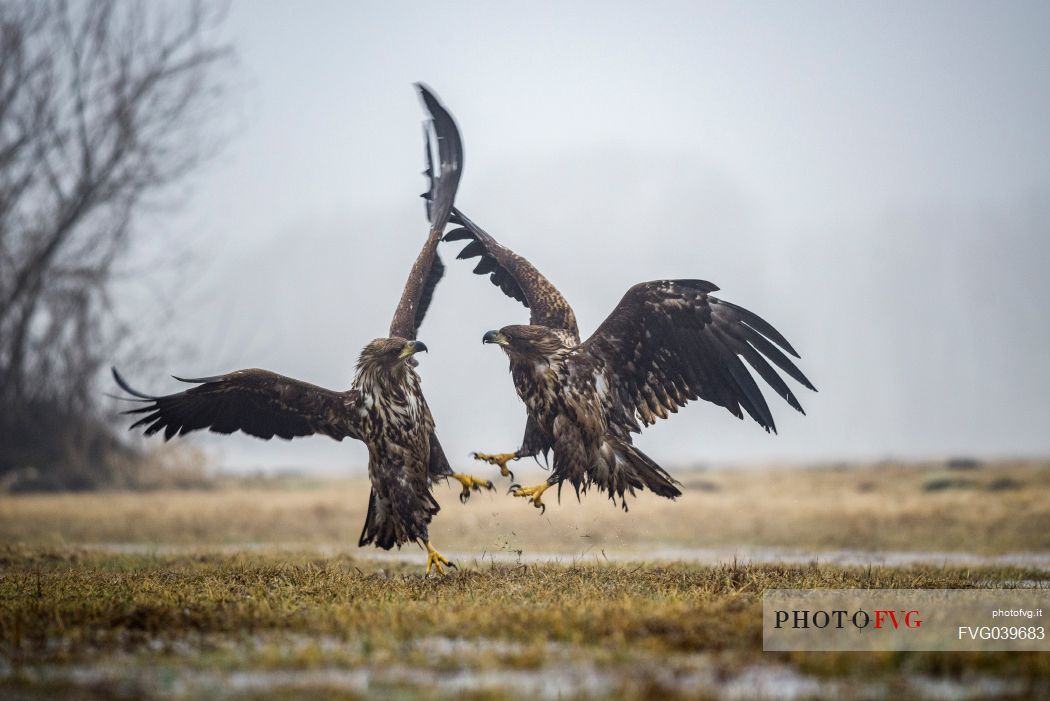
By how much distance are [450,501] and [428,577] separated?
16185mm

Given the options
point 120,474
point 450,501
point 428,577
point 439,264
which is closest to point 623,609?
point 428,577

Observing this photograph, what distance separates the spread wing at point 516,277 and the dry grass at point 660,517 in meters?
4.58

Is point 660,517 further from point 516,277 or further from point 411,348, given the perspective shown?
point 411,348

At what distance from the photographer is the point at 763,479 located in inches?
1043

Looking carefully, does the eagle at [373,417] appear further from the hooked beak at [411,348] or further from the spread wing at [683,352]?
the spread wing at [683,352]

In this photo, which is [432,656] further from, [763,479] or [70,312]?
[70,312]

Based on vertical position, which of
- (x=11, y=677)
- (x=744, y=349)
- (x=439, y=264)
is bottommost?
(x=11, y=677)

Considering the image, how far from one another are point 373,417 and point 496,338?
52.4 inches

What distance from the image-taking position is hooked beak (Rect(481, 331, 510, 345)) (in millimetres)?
9516

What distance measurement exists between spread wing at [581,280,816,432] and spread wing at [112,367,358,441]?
2386mm

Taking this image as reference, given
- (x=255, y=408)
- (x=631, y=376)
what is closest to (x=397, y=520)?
(x=255, y=408)

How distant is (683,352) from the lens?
9922 millimetres

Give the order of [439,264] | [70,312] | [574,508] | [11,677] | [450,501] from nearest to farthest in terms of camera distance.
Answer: [11,677]
[439,264]
[574,508]
[450,501]
[70,312]

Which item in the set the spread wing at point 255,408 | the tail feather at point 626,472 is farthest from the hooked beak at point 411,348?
the tail feather at point 626,472
